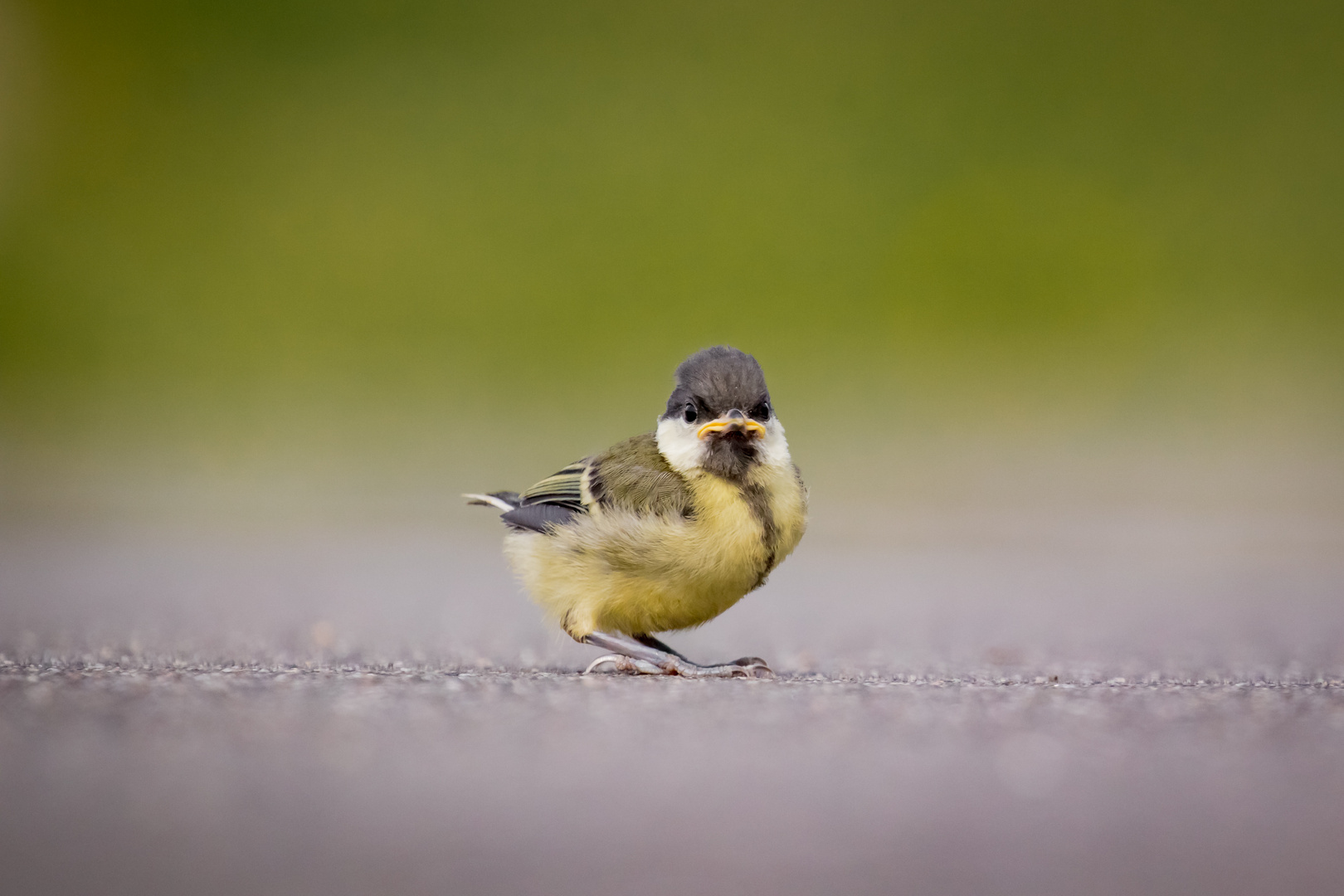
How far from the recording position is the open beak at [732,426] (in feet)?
9.44

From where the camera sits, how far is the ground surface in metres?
1.23

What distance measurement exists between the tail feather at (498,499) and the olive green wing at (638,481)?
0.92 ft

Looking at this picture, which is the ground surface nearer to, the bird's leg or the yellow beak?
the bird's leg

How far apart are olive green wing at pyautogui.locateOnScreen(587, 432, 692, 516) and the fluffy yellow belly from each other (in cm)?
3

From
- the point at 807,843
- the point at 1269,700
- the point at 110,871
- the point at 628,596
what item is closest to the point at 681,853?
the point at 807,843

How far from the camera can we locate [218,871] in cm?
121

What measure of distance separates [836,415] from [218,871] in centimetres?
605

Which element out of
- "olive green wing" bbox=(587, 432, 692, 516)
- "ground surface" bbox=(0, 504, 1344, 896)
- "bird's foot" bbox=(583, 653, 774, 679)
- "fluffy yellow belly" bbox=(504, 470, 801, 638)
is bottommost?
"ground surface" bbox=(0, 504, 1344, 896)

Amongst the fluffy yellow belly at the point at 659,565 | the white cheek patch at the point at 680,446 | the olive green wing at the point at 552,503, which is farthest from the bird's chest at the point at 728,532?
the olive green wing at the point at 552,503

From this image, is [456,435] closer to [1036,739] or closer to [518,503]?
[518,503]

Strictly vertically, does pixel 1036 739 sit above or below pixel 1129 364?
below

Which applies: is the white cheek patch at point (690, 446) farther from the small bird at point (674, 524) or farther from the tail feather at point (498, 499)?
the tail feather at point (498, 499)

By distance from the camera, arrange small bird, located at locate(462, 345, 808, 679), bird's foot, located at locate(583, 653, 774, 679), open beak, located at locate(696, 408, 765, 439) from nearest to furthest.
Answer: bird's foot, located at locate(583, 653, 774, 679)
small bird, located at locate(462, 345, 808, 679)
open beak, located at locate(696, 408, 765, 439)

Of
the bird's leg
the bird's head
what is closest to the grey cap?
the bird's head
